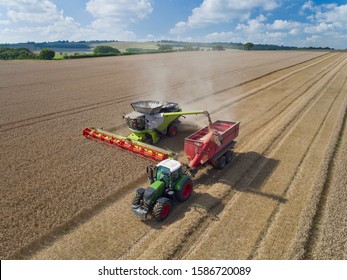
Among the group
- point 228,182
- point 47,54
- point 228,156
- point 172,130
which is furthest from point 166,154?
point 47,54

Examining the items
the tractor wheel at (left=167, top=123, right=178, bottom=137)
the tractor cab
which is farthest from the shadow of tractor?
the tractor wheel at (left=167, top=123, right=178, bottom=137)

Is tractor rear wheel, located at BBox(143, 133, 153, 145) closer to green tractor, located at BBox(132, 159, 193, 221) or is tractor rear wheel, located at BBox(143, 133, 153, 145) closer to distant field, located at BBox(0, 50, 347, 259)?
distant field, located at BBox(0, 50, 347, 259)

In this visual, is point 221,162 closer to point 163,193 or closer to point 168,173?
point 168,173

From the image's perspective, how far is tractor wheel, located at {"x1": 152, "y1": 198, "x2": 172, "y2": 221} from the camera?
9.38m

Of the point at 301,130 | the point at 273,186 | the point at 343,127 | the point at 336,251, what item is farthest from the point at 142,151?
the point at 343,127

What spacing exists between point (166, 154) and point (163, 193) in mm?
2886

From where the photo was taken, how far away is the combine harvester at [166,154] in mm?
9711

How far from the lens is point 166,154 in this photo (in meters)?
12.8

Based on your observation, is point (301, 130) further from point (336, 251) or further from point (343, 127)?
point (336, 251)

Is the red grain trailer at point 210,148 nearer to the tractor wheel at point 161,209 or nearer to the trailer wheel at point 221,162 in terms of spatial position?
the trailer wheel at point 221,162

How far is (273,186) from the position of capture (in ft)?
38.7

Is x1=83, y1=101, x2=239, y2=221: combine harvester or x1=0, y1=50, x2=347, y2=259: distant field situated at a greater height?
x1=83, y1=101, x2=239, y2=221: combine harvester

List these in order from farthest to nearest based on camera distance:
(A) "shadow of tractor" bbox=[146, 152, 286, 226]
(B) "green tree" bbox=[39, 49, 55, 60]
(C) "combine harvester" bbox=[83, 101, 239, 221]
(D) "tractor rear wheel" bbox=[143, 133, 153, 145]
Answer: (B) "green tree" bbox=[39, 49, 55, 60] < (D) "tractor rear wheel" bbox=[143, 133, 153, 145] < (A) "shadow of tractor" bbox=[146, 152, 286, 226] < (C) "combine harvester" bbox=[83, 101, 239, 221]
